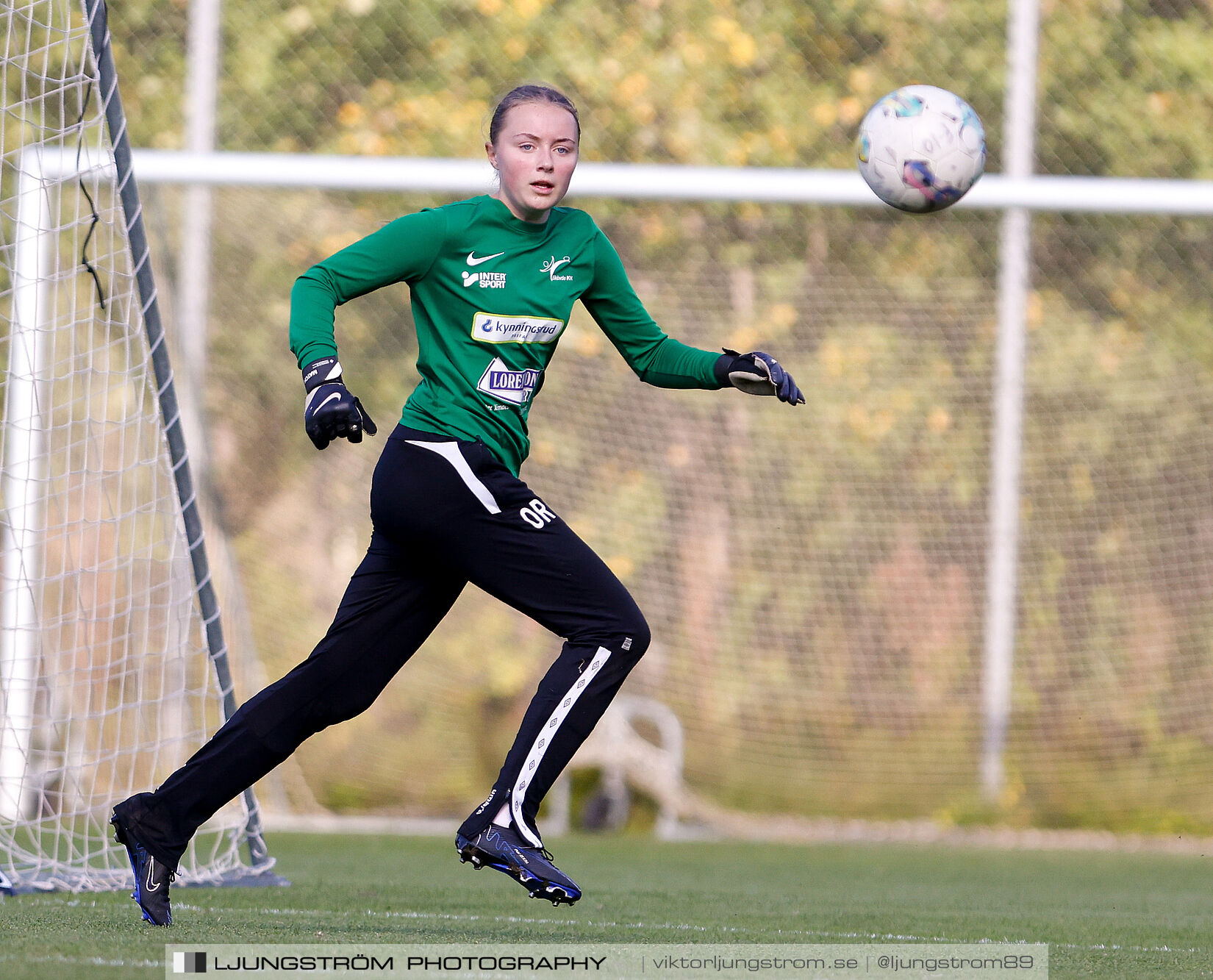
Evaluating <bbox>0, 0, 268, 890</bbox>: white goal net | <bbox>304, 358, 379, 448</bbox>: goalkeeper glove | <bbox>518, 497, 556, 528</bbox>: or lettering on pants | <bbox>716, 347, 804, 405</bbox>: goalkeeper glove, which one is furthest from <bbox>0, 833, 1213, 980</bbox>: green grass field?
<bbox>716, 347, 804, 405</bbox>: goalkeeper glove

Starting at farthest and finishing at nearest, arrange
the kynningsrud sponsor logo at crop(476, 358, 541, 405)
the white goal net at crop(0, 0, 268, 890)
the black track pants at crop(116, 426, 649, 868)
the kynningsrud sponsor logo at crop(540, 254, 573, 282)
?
the white goal net at crop(0, 0, 268, 890), the kynningsrud sponsor logo at crop(540, 254, 573, 282), the kynningsrud sponsor logo at crop(476, 358, 541, 405), the black track pants at crop(116, 426, 649, 868)

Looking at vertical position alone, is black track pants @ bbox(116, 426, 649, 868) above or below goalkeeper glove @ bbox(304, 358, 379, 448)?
below

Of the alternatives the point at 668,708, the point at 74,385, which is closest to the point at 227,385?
the point at 74,385

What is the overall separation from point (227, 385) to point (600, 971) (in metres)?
7.22

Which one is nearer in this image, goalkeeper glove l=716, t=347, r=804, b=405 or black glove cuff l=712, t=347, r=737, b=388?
goalkeeper glove l=716, t=347, r=804, b=405

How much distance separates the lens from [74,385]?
895 cm

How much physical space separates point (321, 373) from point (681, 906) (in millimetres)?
2357

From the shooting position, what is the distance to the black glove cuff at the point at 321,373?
3.71 m

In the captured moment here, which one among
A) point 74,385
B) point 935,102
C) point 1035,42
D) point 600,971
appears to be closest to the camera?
point 600,971

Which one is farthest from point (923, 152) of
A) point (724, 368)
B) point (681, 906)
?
point (681, 906)

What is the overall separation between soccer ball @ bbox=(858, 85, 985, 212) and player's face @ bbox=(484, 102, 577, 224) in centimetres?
114

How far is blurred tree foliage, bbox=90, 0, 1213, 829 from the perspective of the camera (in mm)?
9641

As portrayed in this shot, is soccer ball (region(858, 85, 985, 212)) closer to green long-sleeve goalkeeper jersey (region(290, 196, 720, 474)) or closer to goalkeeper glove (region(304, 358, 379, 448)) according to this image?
green long-sleeve goalkeeper jersey (region(290, 196, 720, 474))

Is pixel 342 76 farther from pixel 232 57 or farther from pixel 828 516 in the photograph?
pixel 828 516
